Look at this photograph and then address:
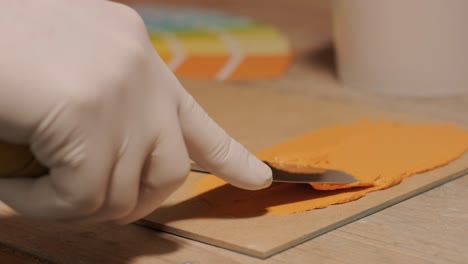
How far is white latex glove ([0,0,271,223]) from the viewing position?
50 centimetres

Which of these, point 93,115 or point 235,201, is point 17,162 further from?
point 235,201

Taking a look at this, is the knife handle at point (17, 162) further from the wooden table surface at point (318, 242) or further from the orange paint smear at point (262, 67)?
the orange paint smear at point (262, 67)

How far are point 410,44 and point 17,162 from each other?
57 cm

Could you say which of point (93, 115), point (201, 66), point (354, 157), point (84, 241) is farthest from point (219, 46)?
point (93, 115)

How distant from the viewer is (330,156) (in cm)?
77

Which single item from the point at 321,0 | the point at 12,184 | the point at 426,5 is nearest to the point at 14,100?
the point at 12,184

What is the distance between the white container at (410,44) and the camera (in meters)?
0.97

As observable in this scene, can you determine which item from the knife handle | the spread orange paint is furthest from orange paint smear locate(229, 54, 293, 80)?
the knife handle

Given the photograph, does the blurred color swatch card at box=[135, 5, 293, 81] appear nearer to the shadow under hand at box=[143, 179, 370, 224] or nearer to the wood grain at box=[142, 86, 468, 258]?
the wood grain at box=[142, 86, 468, 258]

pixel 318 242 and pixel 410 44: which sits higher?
pixel 410 44

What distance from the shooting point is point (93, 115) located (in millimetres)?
509

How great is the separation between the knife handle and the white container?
1.80 ft

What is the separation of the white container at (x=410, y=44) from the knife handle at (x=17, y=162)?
1.80 ft

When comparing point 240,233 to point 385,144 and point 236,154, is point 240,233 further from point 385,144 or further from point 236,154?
point 385,144
